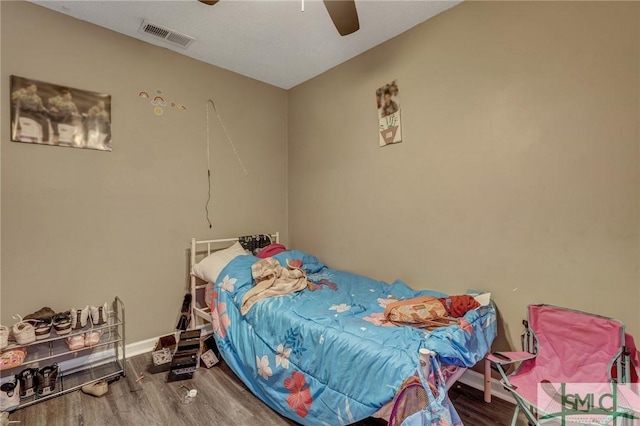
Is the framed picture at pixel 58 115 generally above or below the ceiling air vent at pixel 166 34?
below

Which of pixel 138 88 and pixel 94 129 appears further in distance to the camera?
pixel 138 88

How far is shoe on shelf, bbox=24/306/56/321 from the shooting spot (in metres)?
2.14

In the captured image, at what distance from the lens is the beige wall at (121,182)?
7.23 feet

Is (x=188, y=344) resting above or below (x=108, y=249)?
below

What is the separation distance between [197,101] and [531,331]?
335 cm

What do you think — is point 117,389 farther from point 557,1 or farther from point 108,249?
point 557,1

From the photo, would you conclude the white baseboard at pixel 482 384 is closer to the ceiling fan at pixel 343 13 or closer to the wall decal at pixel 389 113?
the wall decal at pixel 389 113

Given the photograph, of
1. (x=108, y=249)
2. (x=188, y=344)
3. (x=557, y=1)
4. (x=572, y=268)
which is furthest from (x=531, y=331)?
(x=108, y=249)

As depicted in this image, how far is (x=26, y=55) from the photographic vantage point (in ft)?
7.25

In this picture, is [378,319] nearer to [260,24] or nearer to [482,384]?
[482,384]

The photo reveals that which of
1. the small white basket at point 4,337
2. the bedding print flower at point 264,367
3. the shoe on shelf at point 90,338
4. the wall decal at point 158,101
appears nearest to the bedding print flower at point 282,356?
the bedding print flower at point 264,367

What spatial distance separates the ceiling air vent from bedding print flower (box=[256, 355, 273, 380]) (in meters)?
2.70

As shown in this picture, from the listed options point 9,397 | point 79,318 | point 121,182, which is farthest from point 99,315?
point 121,182

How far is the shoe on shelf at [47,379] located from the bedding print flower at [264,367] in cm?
145
